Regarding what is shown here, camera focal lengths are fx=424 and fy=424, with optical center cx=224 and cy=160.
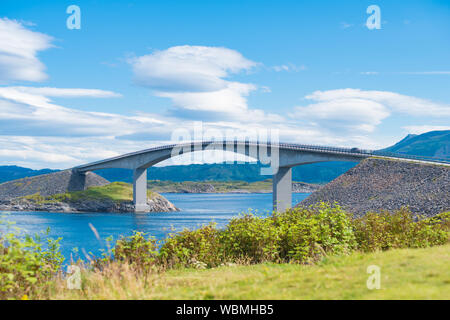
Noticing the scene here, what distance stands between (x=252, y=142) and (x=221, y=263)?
6818 centimetres

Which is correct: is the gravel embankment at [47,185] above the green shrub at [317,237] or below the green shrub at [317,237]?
above

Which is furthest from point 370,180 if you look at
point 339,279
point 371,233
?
point 339,279

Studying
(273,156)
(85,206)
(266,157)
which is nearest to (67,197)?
(85,206)

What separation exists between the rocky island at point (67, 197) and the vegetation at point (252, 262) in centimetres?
9084

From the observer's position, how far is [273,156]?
77.2m

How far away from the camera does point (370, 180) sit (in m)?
57.8

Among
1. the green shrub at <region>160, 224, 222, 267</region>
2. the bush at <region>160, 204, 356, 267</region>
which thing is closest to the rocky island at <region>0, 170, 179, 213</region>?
the green shrub at <region>160, 224, 222, 267</region>

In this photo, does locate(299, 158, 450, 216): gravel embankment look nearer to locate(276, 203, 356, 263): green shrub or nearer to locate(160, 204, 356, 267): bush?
locate(276, 203, 356, 263): green shrub

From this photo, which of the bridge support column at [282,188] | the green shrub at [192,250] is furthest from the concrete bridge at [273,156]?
the green shrub at [192,250]

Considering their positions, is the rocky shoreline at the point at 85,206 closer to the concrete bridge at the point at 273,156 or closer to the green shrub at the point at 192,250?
the concrete bridge at the point at 273,156

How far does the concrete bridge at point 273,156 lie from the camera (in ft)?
220

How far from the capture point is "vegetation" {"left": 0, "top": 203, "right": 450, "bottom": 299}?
8.62 metres

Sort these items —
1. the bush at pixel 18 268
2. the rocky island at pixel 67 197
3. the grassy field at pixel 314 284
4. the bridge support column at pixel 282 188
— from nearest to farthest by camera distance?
the grassy field at pixel 314 284, the bush at pixel 18 268, the bridge support column at pixel 282 188, the rocky island at pixel 67 197
